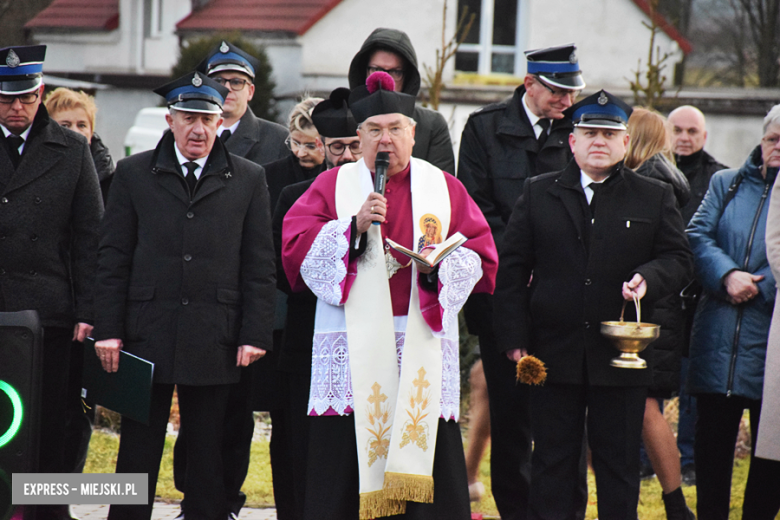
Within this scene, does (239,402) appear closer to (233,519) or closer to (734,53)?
(233,519)

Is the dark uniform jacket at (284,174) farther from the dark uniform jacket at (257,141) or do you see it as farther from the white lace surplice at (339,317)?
the white lace surplice at (339,317)

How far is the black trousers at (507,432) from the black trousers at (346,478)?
1109mm

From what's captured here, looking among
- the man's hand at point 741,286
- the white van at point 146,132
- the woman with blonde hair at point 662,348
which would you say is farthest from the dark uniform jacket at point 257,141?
the white van at point 146,132

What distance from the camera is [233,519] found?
5.41 meters

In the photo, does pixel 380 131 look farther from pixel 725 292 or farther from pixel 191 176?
pixel 725 292

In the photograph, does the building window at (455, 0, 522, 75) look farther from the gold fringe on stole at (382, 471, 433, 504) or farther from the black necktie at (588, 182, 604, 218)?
the gold fringe on stole at (382, 471, 433, 504)

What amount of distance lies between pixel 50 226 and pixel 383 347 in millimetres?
1892

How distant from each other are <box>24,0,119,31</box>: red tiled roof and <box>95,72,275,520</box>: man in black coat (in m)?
12.7

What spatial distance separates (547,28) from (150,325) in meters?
12.5

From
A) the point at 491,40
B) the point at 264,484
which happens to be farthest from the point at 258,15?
the point at 264,484

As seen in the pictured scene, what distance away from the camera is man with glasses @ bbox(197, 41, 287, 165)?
577cm

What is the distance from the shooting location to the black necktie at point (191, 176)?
15.1 ft

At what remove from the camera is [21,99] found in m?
4.89

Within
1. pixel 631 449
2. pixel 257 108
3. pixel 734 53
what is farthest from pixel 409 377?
pixel 734 53
